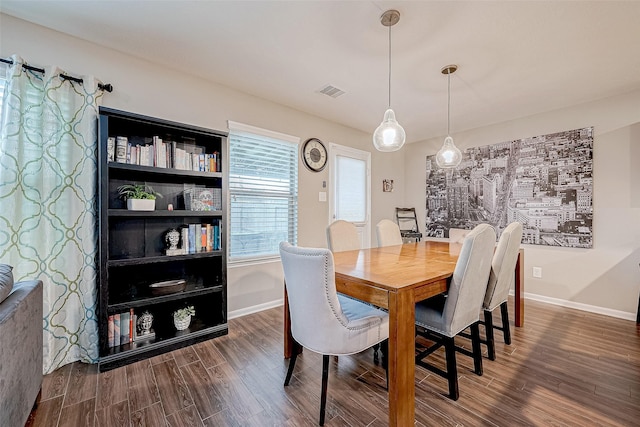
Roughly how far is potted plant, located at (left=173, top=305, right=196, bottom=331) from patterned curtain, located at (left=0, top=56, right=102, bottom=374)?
21.3 inches

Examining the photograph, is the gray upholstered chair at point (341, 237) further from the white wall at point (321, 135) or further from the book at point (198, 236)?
the book at point (198, 236)

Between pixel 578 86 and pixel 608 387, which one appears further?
pixel 578 86

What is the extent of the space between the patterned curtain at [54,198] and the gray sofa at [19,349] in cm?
45

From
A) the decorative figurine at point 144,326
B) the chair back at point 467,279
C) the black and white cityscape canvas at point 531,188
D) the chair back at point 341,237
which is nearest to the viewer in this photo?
the chair back at point 467,279

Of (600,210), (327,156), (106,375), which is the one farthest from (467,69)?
(106,375)

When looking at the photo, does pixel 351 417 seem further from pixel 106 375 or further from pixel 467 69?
pixel 467 69

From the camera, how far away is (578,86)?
2807 millimetres

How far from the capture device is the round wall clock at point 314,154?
3.57 metres

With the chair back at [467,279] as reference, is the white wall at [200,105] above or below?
above

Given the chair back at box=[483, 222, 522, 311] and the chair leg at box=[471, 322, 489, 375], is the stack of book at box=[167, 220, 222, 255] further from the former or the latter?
the chair back at box=[483, 222, 522, 311]

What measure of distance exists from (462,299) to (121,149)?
8.67 ft

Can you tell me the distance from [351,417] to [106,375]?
170cm

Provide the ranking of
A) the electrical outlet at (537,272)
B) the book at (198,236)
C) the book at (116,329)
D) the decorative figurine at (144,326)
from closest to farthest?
the book at (116,329)
the decorative figurine at (144,326)
the book at (198,236)
the electrical outlet at (537,272)

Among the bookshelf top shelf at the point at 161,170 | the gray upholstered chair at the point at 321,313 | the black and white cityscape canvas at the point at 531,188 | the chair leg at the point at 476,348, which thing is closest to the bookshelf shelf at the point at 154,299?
the bookshelf top shelf at the point at 161,170
